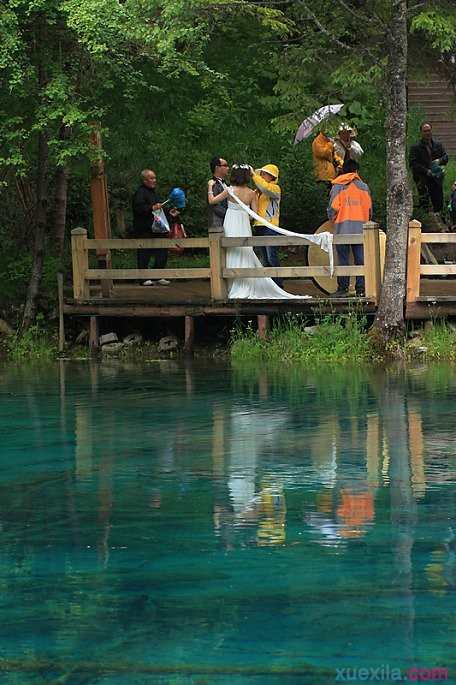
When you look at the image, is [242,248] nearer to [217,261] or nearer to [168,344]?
[217,261]

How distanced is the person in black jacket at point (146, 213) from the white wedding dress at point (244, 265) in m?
1.62

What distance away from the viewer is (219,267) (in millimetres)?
23125

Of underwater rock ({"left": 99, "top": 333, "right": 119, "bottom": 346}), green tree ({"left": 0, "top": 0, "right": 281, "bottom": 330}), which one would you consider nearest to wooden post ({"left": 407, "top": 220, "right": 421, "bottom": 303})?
green tree ({"left": 0, "top": 0, "right": 281, "bottom": 330})

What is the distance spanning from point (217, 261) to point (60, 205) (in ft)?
12.4

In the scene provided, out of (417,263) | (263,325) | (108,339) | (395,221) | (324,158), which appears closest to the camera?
(395,221)

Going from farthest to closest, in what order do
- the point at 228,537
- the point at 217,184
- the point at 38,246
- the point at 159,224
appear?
the point at 159,224, the point at 38,246, the point at 217,184, the point at 228,537

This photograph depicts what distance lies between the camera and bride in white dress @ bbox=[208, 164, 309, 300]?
2267 centimetres

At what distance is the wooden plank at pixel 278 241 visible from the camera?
22047 mm

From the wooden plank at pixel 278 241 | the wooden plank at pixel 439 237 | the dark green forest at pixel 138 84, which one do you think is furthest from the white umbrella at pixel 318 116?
the wooden plank at pixel 439 237

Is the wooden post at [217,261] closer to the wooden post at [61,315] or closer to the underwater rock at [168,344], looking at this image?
the underwater rock at [168,344]

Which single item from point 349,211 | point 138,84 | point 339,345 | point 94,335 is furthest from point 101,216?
point 339,345

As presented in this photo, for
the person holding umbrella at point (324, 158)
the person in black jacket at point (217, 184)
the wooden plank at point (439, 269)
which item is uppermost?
the person holding umbrella at point (324, 158)

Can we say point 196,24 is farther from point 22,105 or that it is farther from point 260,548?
point 260,548

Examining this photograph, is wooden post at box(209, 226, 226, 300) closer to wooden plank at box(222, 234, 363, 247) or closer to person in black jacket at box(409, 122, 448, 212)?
wooden plank at box(222, 234, 363, 247)
